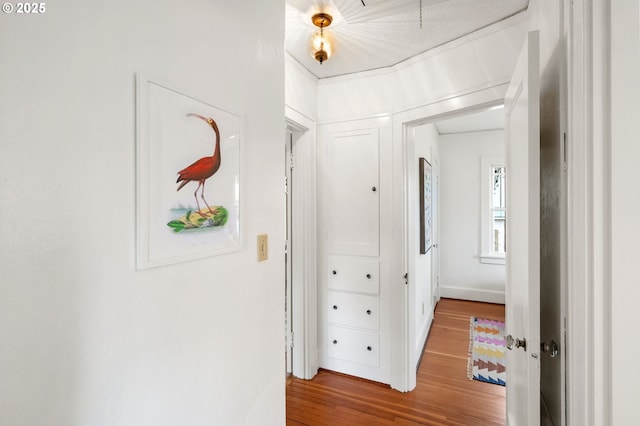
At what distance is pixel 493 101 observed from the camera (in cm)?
191

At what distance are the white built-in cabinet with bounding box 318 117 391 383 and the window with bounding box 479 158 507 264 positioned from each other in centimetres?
298

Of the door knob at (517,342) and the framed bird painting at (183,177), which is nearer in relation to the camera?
the framed bird painting at (183,177)

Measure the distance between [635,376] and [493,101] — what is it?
64.5 inches

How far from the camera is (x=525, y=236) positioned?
1174mm

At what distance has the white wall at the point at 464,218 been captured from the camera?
461 centimetres

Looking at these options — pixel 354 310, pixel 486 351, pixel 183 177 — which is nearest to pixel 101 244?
pixel 183 177

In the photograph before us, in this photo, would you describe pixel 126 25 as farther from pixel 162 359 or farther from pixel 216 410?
pixel 216 410

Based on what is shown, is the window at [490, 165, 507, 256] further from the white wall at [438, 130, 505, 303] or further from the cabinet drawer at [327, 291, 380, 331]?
the cabinet drawer at [327, 291, 380, 331]

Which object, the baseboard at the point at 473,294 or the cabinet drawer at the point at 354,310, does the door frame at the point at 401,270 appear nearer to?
the cabinet drawer at the point at 354,310

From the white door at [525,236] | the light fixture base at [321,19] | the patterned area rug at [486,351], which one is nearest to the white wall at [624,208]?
the white door at [525,236]

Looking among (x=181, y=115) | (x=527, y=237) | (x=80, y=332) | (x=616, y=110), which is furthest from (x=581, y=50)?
(x=80, y=332)

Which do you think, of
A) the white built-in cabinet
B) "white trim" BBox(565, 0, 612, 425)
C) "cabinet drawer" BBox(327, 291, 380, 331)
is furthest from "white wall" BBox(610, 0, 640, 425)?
"cabinet drawer" BBox(327, 291, 380, 331)

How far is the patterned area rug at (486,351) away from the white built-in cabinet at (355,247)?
897 millimetres

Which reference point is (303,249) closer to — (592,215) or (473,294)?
(592,215)
